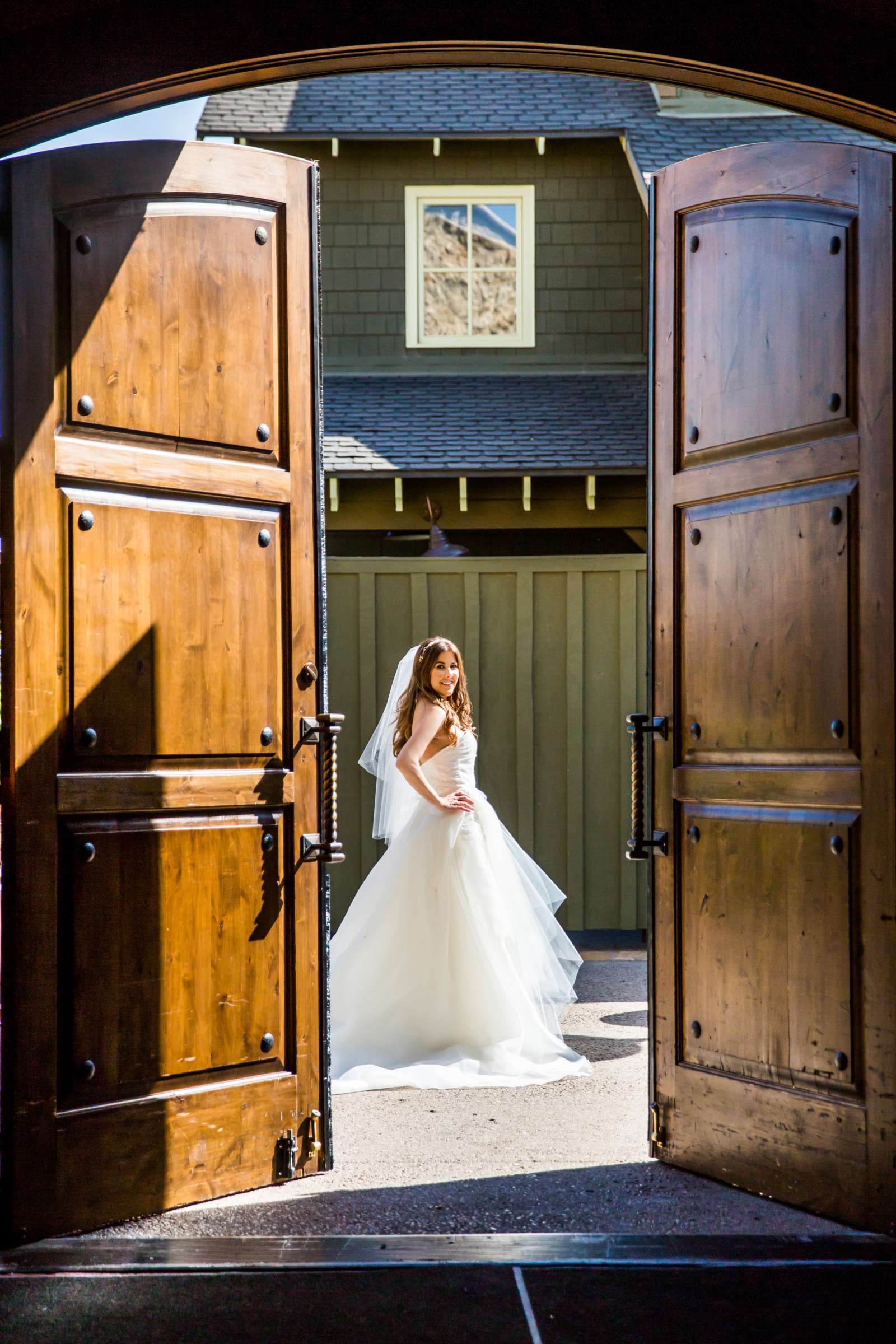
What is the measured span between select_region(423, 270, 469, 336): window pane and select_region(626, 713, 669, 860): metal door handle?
644 centimetres

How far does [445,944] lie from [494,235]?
255 inches

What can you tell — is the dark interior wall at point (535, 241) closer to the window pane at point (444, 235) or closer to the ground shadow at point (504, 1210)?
the window pane at point (444, 235)

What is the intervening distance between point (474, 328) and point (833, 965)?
7392 millimetres

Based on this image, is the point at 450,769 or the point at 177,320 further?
the point at 450,769

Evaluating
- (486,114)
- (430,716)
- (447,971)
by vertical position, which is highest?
(486,114)

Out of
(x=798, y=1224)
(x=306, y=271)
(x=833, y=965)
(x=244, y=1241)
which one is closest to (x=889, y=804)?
(x=833, y=965)

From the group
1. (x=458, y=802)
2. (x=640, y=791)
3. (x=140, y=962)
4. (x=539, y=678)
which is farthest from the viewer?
(x=539, y=678)

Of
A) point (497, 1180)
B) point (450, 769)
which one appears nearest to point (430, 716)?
point (450, 769)

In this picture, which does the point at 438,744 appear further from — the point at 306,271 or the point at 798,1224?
the point at 798,1224

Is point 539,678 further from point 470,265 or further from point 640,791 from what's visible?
point 640,791

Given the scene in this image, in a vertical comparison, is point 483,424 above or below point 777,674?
above

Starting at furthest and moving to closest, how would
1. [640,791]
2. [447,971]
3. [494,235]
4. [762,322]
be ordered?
[494,235] → [447,971] → [640,791] → [762,322]

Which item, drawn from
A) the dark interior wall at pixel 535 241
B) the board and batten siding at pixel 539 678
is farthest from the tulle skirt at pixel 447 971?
the dark interior wall at pixel 535 241

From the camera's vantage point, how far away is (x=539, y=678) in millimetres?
8336
